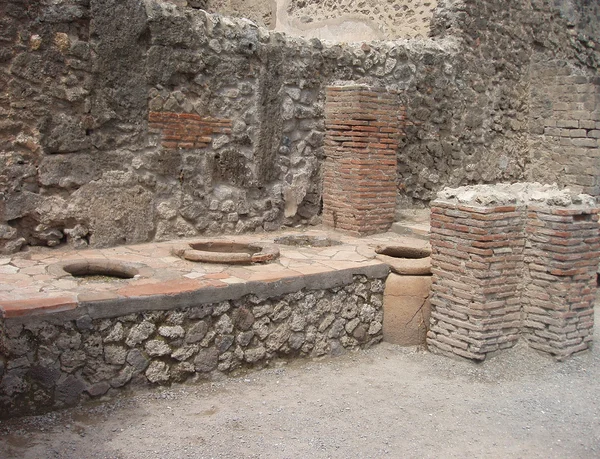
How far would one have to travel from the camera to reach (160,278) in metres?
4.95

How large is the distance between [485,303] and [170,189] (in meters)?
2.90

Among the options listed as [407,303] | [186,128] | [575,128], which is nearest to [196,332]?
[407,303]

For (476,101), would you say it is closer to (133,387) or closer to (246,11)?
(246,11)

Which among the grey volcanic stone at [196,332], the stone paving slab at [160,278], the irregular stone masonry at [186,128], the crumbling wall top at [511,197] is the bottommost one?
the grey volcanic stone at [196,332]

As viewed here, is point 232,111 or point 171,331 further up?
point 232,111

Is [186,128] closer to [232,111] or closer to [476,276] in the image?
[232,111]

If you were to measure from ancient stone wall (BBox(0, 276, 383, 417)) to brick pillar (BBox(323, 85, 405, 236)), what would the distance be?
1.63 metres

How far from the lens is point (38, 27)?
5449 mm

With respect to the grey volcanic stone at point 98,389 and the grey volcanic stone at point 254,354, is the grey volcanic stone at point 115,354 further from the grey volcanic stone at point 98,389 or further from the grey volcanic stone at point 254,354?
the grey volcanic stone at point 254,354

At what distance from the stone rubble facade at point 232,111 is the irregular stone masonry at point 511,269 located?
2.14m

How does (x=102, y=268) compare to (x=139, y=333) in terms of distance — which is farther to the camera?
(x=102, y=268)

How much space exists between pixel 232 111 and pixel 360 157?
1386 mm

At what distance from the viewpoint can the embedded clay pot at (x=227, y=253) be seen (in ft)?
17.9

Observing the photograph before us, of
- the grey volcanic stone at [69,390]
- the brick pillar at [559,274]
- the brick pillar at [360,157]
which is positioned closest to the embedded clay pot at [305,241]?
the brick pillar at [360,157]
